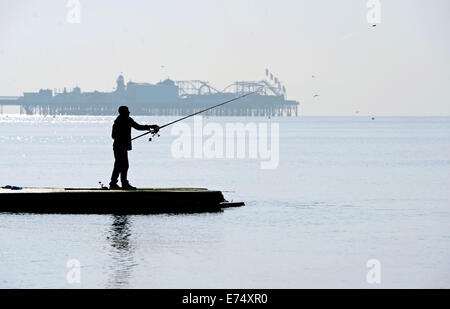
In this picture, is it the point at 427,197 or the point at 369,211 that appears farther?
the point at 427,197

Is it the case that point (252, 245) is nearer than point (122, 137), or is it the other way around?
point (252, 245)

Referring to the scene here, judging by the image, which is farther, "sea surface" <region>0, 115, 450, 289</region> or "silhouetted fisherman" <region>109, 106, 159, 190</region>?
"silhouetted fisherman" <region>109, 106, 159, 190</region>

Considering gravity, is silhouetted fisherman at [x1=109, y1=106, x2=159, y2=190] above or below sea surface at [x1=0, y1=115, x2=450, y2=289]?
above

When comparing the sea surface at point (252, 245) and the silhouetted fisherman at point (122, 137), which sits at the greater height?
the silhouetted fisherman at point (122, 137)

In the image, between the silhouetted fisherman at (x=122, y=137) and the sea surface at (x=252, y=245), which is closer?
the sea surface at (x=252, y=245)

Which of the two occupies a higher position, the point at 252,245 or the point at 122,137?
the point at 122,137

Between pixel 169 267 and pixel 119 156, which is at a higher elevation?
pixel 119 156

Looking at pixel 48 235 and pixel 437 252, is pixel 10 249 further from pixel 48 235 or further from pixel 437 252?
pixel 437 252

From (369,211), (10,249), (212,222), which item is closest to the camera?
(10,249)

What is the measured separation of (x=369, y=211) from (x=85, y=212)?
8270 mm

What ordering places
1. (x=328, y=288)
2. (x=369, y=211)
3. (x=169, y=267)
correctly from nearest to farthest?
(x=328, y=288) < (x=169, y=267) < (x=369, y=211)

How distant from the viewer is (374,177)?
149 ft

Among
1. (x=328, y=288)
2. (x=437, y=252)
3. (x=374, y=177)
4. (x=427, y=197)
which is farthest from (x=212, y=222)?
(x=374, y=177)
